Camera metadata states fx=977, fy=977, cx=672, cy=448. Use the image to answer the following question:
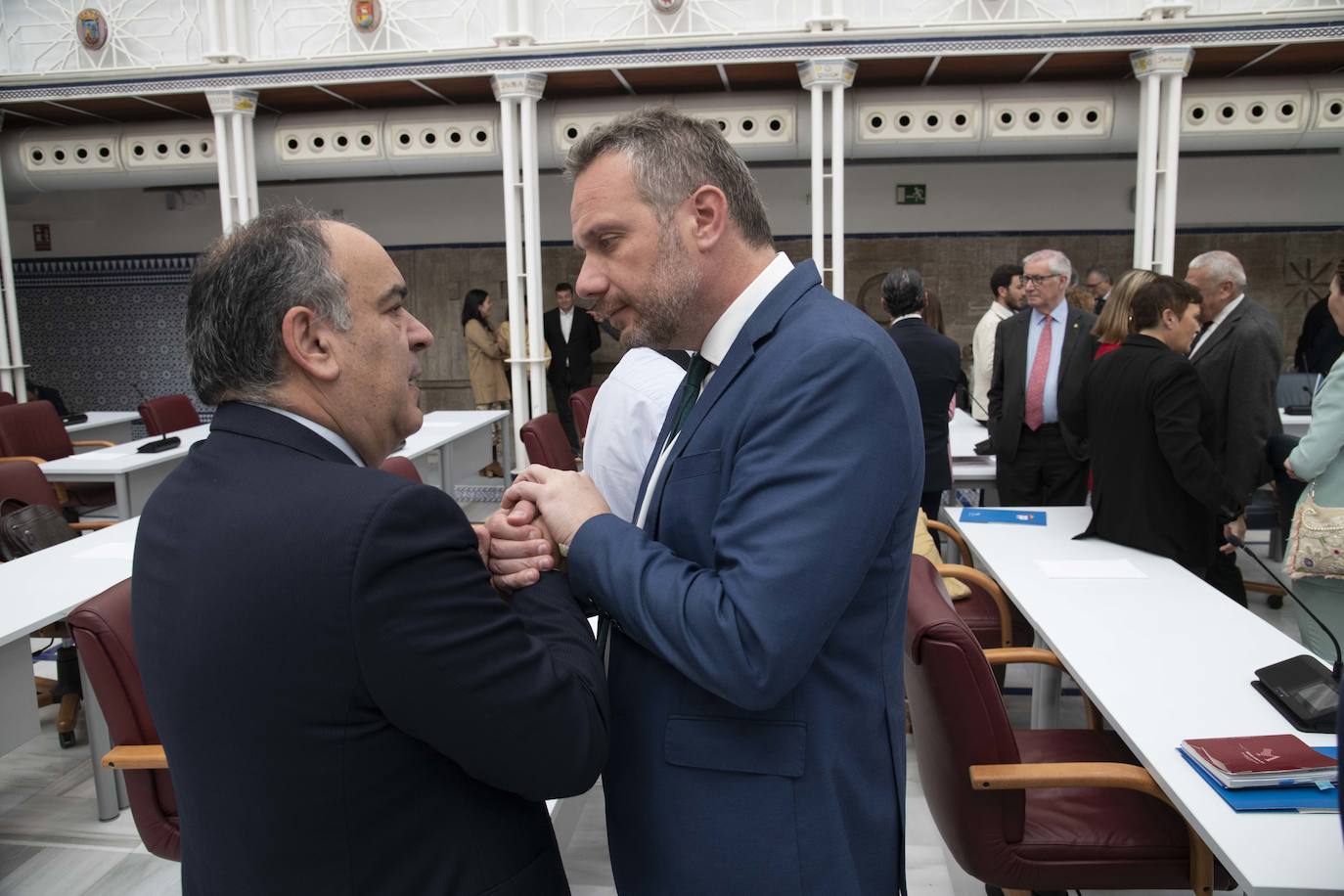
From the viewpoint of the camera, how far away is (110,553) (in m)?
3.91

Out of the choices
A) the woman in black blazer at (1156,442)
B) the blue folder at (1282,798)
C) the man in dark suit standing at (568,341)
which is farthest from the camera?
the man in dark suit standing at (568,341)

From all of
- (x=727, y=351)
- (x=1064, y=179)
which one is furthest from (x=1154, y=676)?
(x=1064, y=179)

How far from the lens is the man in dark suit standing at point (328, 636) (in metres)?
1.03

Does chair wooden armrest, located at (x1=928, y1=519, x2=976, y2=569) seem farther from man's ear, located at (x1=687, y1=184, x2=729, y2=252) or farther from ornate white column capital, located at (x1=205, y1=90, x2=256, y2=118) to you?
ornate white column capital, located at (x1=205, y1=90, x2=256, y2=118)

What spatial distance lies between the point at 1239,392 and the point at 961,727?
9.38ft

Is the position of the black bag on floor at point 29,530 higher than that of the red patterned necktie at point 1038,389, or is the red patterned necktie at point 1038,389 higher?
the red patterned necktie at point 1038,389

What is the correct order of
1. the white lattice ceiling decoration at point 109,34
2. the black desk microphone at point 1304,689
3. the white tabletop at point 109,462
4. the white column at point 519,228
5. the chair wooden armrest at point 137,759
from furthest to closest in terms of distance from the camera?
1. the white lattice ceiling decoration at point 109,34
2. the white column at point 519,228
3. the white tabletop at point 109,462
4. the chair wooden armrest at point 137,759
5. the black desk microphone at point 1304,689

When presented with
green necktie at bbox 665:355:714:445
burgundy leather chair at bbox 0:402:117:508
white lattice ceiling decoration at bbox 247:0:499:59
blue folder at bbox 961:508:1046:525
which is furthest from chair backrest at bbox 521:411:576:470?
white lattice ceiling decoration at bbox 247:0:499:59

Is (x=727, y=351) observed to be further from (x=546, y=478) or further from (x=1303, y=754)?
(x=1303, y=754)

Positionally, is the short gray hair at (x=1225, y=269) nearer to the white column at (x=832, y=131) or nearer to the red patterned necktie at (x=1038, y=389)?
the red patterned necktie at (x=1038, y=389)

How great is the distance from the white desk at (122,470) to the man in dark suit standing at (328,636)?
5.14 metres

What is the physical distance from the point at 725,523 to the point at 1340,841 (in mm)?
1325

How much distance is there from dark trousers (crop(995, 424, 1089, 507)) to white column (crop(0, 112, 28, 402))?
9.04m

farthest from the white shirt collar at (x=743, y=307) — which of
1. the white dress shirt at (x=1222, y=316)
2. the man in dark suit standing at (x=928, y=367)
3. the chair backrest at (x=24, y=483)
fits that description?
the chair backrest at (x=24, y=483)
